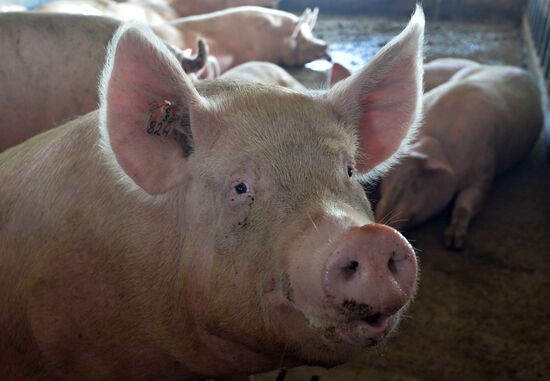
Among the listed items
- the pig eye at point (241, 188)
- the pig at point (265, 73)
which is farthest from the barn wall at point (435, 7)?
the pig eye at point (241, 188)

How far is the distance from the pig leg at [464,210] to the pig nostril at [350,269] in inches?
112

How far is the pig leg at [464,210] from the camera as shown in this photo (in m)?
4.16

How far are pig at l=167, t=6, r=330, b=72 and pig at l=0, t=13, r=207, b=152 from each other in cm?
304

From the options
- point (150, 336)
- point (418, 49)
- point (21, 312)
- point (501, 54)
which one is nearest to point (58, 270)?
point (21, 312)

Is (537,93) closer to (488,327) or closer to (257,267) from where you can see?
(488,327)

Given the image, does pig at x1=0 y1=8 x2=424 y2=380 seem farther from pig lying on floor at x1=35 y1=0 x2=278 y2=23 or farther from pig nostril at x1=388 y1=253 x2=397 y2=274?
pig lying on floor at x1=35 y1=0 x2=278 y2=23

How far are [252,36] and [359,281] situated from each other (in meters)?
6.40

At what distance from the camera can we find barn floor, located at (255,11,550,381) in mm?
3039

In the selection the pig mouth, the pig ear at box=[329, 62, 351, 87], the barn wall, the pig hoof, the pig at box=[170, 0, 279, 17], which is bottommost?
the barn wall

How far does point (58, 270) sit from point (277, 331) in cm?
83

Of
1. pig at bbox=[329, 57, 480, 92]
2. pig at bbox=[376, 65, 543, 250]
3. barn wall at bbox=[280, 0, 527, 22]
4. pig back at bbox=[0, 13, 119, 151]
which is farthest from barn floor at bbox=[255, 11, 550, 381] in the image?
barn wall at bbox=[280, 0, 527, 22]

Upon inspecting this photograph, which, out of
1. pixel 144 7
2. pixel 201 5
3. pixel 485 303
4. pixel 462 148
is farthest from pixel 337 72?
pixel 201 5

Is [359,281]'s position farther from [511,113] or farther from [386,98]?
[511,113]

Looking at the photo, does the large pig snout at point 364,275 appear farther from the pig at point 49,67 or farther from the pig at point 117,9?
the pig at point 117,9
